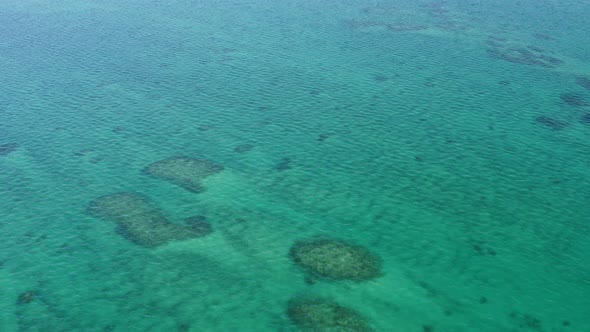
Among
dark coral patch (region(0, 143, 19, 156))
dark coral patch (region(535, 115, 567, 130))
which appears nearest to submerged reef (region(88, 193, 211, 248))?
dark coral patch (region(0, 143, 19, 156))

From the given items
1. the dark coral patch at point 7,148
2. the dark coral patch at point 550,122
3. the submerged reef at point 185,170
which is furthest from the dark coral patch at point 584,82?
the dark coral patch at point 7,148

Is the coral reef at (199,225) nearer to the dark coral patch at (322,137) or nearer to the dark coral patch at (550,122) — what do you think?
the dark coral patch at (322,137)

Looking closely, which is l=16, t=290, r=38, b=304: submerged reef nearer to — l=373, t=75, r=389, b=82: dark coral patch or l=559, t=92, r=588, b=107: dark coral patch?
l=373, t=75, r=389, b=82: dark coral patch

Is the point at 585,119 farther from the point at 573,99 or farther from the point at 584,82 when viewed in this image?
the point at 584,82

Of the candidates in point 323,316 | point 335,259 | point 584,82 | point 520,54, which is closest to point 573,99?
point 584,82

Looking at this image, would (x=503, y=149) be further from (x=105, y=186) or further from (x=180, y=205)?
(x=105, y=186)

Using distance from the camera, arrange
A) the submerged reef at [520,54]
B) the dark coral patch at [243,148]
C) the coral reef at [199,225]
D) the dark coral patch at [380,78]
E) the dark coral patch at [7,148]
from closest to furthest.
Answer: the coral reef at [199,225] < the dark coral patch at [7,148] < the dark coral patch at [243,148] < the dark coral patch at [380,78] < the submerged reef at [520,54]
